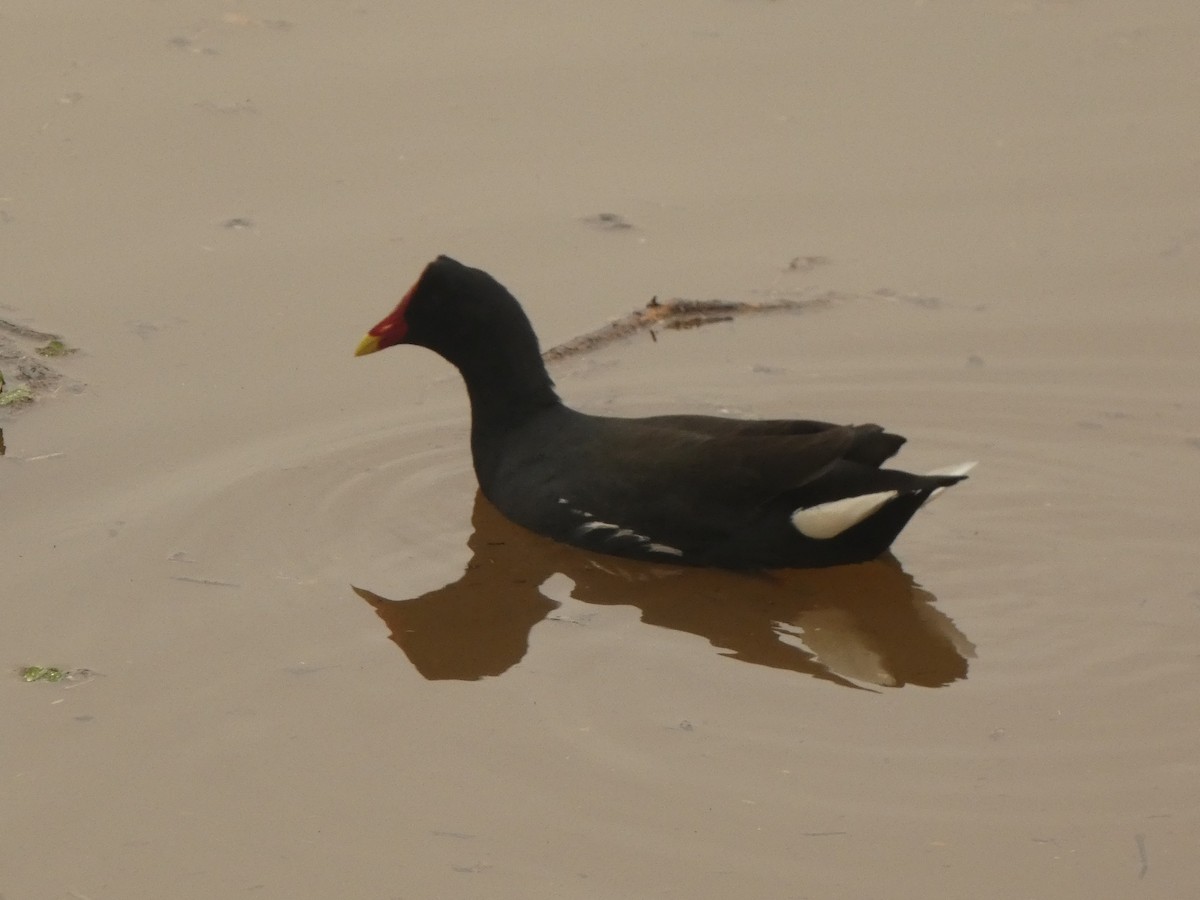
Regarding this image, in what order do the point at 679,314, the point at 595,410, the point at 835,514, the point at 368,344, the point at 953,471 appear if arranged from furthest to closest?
the point at 679,314 → the point at 595,410 → the point at 368,344 → the point at 953,471 → the point at 835,514

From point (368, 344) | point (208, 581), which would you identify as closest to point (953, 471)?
point (368, 344)

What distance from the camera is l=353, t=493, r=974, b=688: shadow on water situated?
18.7 ft

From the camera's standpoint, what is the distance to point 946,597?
19.7 feet

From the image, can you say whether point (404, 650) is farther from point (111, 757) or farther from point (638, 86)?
point (638, 86)

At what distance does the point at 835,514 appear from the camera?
593cm

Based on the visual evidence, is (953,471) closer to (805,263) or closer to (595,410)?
(595,410)

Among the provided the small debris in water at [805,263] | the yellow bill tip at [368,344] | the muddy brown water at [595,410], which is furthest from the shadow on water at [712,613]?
the small debris in water at [805,263]

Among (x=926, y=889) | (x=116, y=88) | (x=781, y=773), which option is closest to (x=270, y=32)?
(x=116, y=88)

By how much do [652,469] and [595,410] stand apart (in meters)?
0.95

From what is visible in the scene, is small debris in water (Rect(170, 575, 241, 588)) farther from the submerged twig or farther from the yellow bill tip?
the submerged twig

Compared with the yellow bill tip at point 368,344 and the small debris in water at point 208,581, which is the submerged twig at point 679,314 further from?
the small debris in water at point 208,581

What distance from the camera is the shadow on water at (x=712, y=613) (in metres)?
5.70

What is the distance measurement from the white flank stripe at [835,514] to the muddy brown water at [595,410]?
27 centimetres

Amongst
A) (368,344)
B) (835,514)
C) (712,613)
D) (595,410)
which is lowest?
(712,613)
